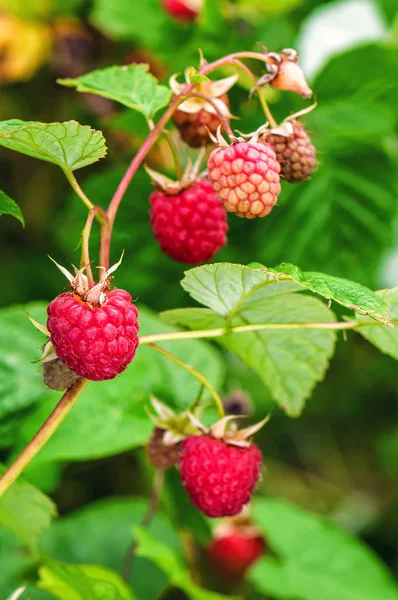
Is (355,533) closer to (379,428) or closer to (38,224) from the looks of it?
(379,428)

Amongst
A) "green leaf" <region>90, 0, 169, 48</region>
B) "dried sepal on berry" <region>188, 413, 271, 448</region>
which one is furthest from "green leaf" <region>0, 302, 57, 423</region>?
"green leaf" <region>90, 0, 169, 48</region>

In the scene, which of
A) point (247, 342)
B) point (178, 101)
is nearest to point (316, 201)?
point (247, 342)

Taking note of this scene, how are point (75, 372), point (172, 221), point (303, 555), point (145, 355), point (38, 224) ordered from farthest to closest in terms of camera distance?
1. point (38, 224)
2. point (303, 555)
3. point (145, 355)
4. point (172, 221)
5. point (75, 372)

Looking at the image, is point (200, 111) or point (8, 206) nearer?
point (8, 206)

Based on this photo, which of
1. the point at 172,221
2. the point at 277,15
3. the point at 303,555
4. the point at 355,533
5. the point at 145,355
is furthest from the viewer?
the point at 355,533

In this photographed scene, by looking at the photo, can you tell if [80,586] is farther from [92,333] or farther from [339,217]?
[339,217]

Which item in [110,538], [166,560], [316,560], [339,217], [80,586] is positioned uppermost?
[339,217]

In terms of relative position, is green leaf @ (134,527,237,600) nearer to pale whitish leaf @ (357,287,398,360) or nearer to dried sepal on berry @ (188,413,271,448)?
dried sepal on berry @ (188,413,271,448)

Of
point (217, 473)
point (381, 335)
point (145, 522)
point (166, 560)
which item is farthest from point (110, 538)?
point (381, 335)
